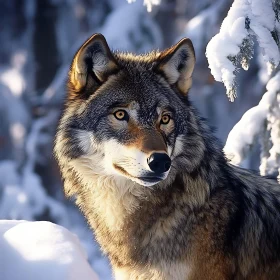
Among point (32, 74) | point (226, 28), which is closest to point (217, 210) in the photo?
point (226, 28)

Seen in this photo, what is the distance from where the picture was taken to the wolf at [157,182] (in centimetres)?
441

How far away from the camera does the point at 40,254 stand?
368 centimetres

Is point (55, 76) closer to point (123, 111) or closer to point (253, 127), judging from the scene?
point (253, 127)

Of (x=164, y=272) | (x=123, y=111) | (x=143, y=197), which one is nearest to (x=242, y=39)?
(x=123, y=111)

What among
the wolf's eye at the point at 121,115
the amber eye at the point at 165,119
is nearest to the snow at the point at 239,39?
the amber eye at the point at 165,119

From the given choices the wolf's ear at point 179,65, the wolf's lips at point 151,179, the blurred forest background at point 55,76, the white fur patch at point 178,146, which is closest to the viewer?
the wolf's lips at point 151,179

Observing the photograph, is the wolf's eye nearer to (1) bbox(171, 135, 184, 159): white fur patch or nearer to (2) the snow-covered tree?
(1) bbox(171, 135, 184, 159): white fur patch

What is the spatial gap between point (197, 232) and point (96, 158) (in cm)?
79

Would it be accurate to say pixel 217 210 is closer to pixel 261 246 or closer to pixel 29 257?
pixel 261 246

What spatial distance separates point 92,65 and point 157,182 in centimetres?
88

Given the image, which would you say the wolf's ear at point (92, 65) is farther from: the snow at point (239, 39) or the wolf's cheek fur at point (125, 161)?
the snow at point (239, 39)

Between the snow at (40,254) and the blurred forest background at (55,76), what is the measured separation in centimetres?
747

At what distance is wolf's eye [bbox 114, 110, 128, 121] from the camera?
4375mm

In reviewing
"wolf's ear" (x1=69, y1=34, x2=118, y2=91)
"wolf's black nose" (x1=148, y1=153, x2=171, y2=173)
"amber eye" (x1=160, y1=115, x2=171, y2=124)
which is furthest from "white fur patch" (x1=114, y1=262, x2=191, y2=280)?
"wolf's ear" (x1=69, y1=34, x2=118, y2=91)
